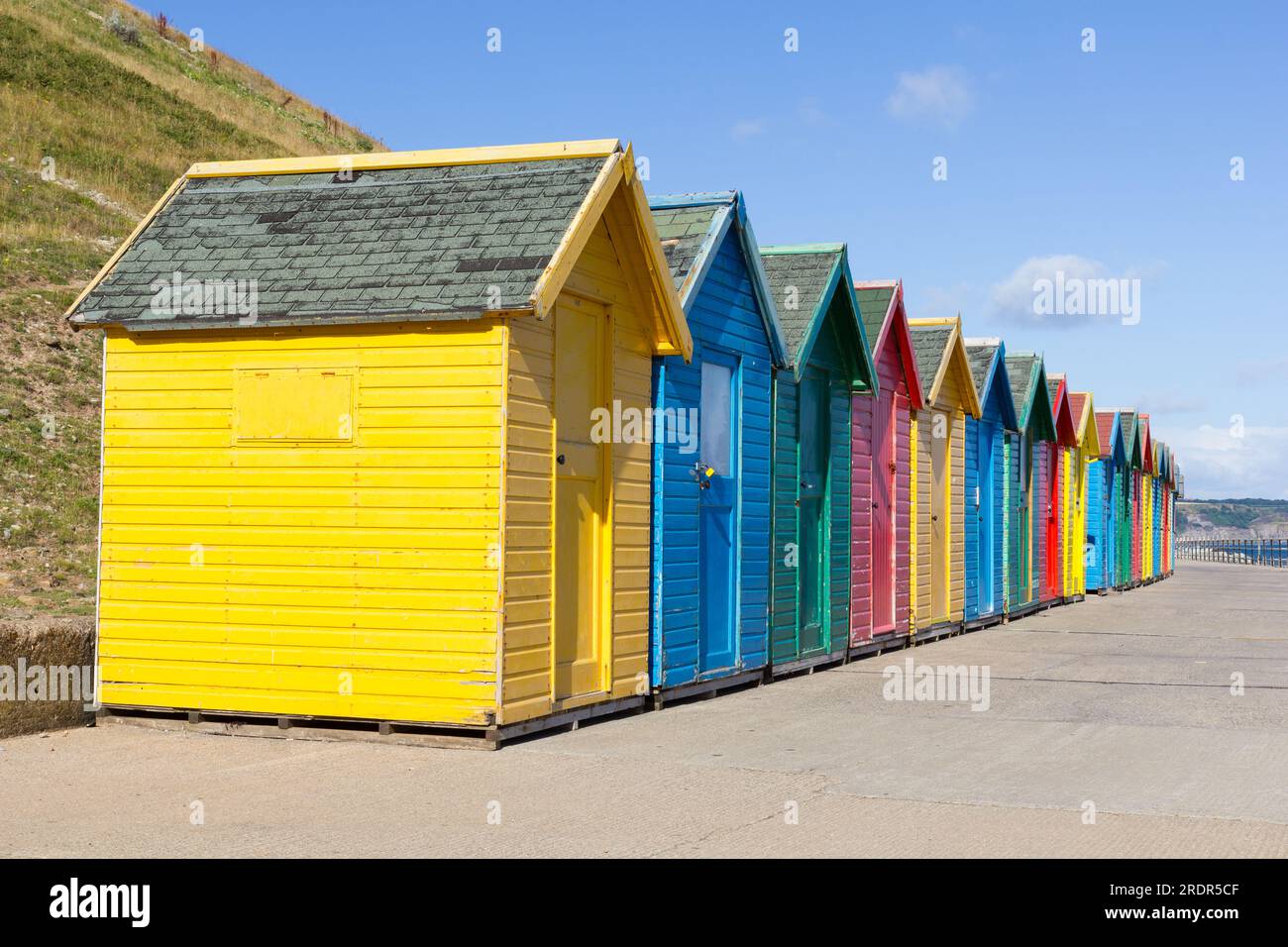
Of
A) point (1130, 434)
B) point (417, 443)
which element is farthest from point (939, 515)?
point (1130, 434)

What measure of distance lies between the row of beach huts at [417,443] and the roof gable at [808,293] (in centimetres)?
167

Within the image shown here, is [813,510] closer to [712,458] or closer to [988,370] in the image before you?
[712,458]

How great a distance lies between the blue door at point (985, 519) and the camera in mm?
22984

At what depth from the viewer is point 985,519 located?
23188mm

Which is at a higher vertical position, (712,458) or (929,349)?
(929,349)

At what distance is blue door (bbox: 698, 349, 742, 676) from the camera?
42.1 feet

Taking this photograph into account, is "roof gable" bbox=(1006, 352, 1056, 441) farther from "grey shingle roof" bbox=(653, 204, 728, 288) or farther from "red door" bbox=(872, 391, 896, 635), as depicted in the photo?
"grey shingle roof" bbox=(653, 204, 728, 288)

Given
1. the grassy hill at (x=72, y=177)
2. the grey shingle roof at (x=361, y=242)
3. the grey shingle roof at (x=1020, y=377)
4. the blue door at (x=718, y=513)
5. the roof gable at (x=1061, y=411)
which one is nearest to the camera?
the grey shingle roof at (x=361, y=242)

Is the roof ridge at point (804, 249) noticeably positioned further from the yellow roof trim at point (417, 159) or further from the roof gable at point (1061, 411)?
the roof gable at point (1061, 411)

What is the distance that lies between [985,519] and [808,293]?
9.14 metres

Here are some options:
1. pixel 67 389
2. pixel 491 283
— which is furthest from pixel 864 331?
pixel 67 389

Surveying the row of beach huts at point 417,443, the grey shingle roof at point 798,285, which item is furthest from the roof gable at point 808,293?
the row of beach huts at point 417,443
